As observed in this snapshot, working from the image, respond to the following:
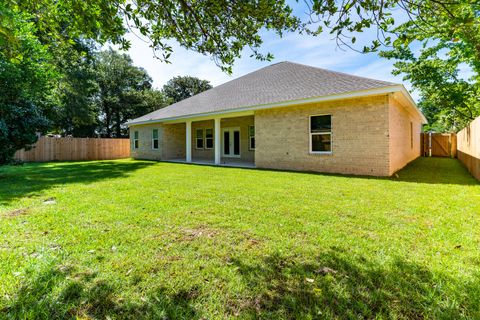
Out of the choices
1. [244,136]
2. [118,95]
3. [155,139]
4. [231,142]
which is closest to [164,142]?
[155,139]

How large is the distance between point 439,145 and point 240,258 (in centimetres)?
2375

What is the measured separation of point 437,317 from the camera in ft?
6.20

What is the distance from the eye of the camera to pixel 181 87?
40812 millimetres

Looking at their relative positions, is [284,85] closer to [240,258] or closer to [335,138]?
[335,138]

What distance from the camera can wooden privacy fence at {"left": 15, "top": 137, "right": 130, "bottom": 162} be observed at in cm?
1702

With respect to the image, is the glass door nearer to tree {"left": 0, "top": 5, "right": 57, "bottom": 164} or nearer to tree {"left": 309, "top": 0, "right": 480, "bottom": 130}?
tree {"left": 309, "top": 0, "right": 480, "bottom": 130}

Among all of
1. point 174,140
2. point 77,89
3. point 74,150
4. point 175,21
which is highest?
point 77,89

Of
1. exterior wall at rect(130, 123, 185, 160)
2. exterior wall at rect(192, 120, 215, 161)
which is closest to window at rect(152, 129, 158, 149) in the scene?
exterior wall at rect(130, 123, 185, 160)

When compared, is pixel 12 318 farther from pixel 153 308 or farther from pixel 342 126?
pixel 342 126

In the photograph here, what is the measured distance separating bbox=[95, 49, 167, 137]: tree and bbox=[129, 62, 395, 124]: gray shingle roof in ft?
57.6

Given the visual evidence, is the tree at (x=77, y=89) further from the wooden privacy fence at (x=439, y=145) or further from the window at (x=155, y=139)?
the wooden privacy fence at (x=439, y=145)

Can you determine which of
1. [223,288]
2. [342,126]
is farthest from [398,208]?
[342,126]

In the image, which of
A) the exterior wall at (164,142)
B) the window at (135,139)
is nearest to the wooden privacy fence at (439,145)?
the exterior wall at (164,142)

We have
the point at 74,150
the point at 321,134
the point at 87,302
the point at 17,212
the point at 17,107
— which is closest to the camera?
the point at 87,302
